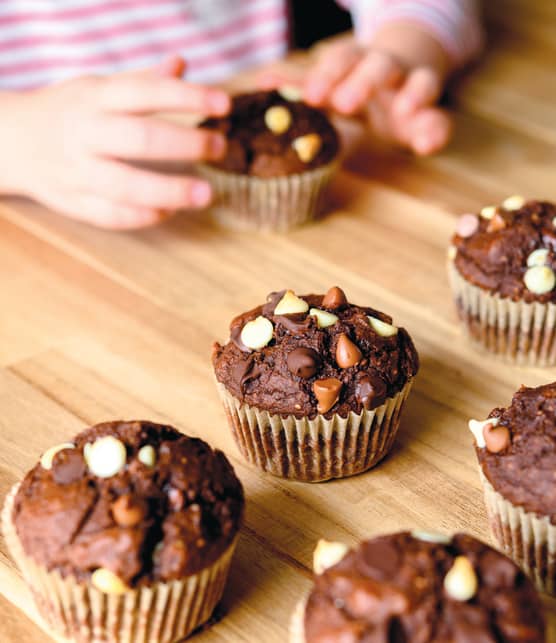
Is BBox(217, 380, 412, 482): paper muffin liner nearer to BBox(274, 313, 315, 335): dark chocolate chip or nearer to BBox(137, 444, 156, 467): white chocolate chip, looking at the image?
BBox(274, 313, 315, 335): dark chocolate chip

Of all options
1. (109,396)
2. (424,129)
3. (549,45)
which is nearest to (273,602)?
(109,396)

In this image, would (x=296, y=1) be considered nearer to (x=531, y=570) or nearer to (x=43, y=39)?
(x=43, y=39)

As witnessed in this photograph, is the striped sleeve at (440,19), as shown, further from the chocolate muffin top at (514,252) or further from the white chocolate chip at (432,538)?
the white chocolate chip at (432,538)

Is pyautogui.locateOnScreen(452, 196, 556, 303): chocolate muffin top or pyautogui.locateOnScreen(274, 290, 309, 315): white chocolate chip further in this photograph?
pyautogui.locateOnScreen(452, 196, 556, 303): chocolate muffin top

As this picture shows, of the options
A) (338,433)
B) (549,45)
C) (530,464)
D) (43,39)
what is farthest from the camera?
(549,45)

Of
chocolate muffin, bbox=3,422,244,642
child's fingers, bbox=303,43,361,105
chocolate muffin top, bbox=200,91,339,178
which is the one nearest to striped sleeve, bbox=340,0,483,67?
child's fingers, bbox=303,43,361,105

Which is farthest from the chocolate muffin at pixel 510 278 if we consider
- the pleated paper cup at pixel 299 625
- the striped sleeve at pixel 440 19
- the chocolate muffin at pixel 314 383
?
the striped sleeve at pixel 440 19

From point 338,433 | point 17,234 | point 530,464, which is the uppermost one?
point 530,464
